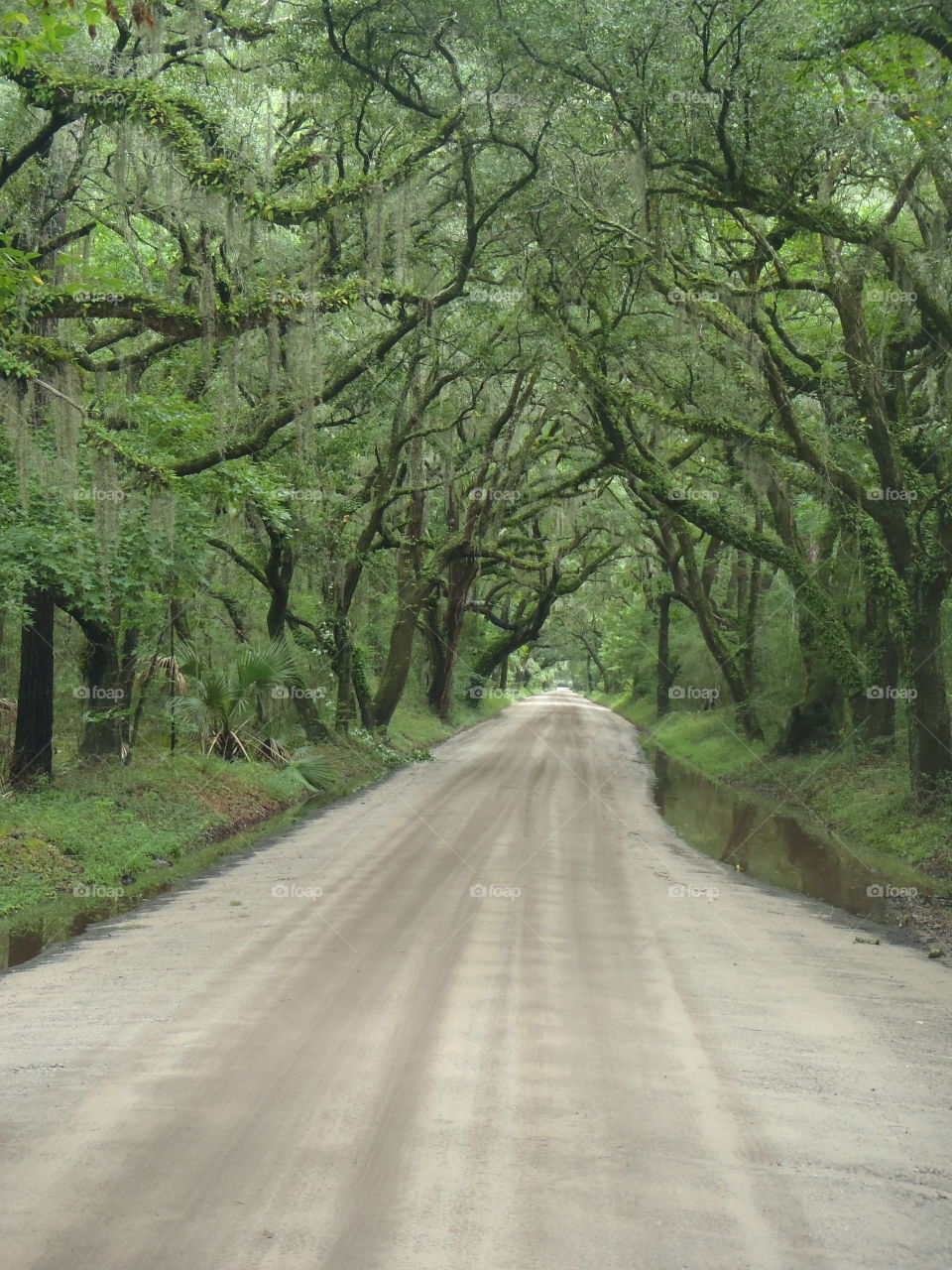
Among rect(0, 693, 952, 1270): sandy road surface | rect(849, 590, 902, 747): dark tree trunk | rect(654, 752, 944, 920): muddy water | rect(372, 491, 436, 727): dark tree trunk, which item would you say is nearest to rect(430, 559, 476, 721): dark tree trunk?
rect(372, 491, 436, 727): dark tree trunk

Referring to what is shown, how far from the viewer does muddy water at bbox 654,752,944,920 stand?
42.1 feet

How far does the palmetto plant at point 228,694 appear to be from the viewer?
57.6ft

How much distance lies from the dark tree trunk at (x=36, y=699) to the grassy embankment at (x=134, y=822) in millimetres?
405

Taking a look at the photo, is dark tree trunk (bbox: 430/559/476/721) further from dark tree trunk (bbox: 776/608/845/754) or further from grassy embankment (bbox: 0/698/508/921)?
grassy embankment (bbox: 0/698/508/921)

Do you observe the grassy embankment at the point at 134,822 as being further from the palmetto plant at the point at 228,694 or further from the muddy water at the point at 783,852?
the muddy water at the point at 783,852

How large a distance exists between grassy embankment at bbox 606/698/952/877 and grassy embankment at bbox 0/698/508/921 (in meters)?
8.16

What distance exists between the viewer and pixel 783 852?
1576 cm

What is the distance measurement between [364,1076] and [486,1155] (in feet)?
3.73

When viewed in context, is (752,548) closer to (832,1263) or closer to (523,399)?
(523,399)

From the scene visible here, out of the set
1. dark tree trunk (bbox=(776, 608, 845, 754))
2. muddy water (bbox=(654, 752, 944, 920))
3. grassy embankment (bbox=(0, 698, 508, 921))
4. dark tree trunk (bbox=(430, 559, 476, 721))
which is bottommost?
muddy water (bbox=(654, 752, 944, 920))

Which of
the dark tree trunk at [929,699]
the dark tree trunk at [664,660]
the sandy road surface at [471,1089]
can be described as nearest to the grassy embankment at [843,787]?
the dark tree trunk at [929,699]

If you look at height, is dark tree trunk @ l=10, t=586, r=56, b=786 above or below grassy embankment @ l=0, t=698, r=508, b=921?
above

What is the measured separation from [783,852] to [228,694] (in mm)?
8544

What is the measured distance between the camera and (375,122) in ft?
50.1
